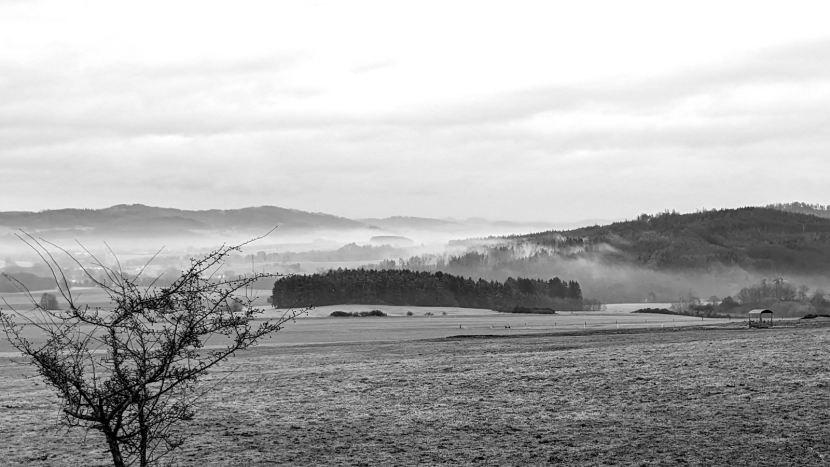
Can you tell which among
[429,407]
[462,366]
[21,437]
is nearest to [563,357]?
[462,366]

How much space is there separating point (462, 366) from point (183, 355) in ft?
78.5

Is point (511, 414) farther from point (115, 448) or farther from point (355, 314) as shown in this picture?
point (355, 314)

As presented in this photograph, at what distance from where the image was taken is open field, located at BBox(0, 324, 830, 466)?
18375 mm

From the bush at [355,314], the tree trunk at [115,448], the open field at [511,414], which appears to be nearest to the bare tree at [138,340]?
the tree trunk at [115,448]

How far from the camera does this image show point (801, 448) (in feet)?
57.1

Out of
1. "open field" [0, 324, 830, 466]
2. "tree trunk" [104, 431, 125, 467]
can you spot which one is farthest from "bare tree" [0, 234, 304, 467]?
"open field" [0, 324, 830, 466]

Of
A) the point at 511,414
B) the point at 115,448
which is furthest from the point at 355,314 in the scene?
the point at 115,448

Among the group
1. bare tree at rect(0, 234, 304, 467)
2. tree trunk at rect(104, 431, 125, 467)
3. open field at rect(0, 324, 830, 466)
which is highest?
bare tree at rect(0, 234, 304, 467)

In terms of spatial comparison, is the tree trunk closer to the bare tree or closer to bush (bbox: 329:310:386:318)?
the bare tree

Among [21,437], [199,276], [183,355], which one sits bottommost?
[21,437]

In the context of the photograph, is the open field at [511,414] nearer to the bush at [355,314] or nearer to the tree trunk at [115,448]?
the tree trunk at [115,448]

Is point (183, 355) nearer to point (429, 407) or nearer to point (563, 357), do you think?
point (429, 407)

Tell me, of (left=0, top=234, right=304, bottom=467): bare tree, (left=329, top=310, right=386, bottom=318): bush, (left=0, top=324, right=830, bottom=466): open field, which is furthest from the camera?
(left=329, top=310, right=386, bottom=318): bush

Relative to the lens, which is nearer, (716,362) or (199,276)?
(199,276)
